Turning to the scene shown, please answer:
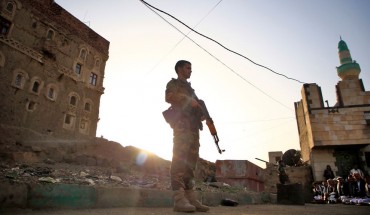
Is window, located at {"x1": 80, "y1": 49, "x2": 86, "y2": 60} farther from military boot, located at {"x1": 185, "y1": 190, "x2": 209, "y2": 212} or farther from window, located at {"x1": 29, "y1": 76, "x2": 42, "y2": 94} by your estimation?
military boot, located at {"x1": 185, "y1": 190, "x2": 209, "y2": 212}

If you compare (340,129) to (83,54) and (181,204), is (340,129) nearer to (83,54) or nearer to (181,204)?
(181,204)

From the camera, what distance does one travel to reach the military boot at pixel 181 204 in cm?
277

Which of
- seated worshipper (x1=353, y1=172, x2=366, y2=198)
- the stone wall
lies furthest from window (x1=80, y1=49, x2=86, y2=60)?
seated worshipper (x1=353, y1=172, x2=366, y2=198)

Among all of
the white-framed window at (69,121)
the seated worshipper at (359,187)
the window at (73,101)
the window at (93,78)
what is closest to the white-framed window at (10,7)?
the window at (73,101)

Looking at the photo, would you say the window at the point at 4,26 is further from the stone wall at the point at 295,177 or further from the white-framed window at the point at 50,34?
the stone wall at the point at 295,177

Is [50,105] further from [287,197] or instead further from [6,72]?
[287,197]

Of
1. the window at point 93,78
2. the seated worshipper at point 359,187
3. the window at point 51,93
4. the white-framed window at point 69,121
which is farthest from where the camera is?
the window at point 93,78

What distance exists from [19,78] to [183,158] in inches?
901

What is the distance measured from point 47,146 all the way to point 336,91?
23.2m

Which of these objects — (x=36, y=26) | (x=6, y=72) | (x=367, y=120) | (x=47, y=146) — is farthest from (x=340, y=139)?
(x=36, y=26)

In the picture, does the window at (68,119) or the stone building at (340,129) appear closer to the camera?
the stone building at (340,129)

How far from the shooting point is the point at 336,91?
1686 centimetres

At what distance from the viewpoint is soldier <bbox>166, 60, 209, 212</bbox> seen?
3.16 meters

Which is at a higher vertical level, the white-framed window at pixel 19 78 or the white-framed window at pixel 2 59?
the white-framed window at pixel 2 59
